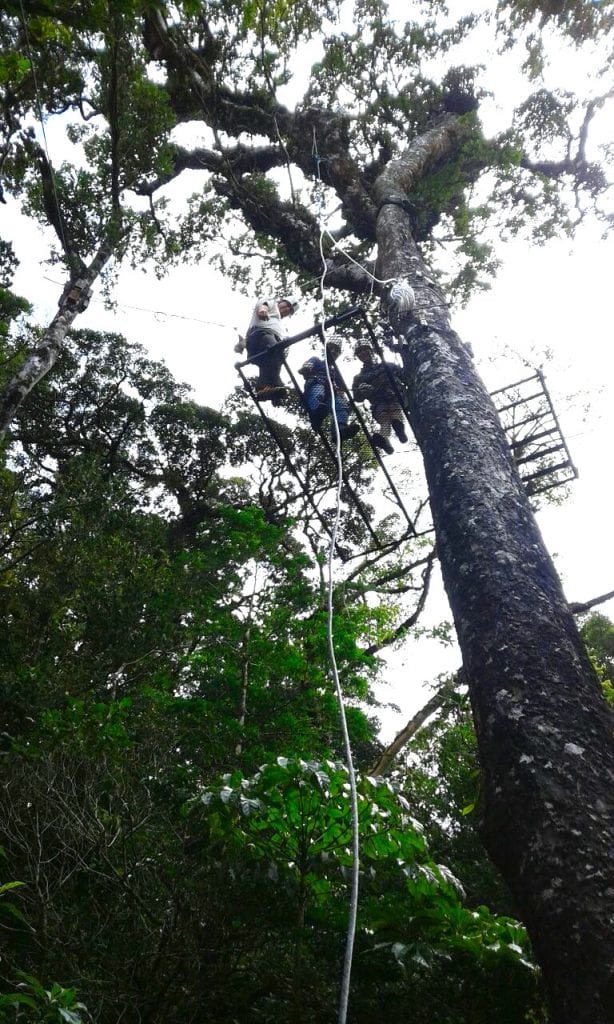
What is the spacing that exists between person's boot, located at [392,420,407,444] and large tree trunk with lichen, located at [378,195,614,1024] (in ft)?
6.17

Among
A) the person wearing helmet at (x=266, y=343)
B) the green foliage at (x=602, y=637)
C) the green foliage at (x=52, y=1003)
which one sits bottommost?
the green foliage at (x=52, y=1003)

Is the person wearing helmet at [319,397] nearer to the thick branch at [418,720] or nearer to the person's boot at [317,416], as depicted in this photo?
the person's boot at [317,416]

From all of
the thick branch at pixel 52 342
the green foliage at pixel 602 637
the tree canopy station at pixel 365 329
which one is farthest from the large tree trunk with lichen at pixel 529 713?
the green foliage at pixel 602 637

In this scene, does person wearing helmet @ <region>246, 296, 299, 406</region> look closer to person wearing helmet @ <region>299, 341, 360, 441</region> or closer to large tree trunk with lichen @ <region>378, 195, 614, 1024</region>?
person wearing helmet @ <region>299, 341, 360, 441</region>

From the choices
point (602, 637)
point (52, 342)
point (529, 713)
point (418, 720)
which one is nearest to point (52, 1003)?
point (529, 713)

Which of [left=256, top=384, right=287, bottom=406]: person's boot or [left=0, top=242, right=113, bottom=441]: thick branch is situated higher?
[left=0, top=242, right=113, bottom=441]: thick branch

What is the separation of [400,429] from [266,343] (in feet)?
4.50

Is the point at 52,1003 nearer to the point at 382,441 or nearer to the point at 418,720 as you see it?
the point at 382,441

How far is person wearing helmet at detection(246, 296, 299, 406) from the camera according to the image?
5.04 meters

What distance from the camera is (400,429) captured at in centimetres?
538

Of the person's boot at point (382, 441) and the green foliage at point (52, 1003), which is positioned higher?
the person's boot at point (382, 441)

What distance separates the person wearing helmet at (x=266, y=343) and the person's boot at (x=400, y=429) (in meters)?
1.02

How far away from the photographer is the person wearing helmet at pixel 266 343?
504 centimetres

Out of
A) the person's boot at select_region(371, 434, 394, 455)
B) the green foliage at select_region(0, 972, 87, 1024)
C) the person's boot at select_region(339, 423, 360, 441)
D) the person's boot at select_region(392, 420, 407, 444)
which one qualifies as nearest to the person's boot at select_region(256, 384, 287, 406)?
the person's boot at select_region(339, 423, 360, 441)
